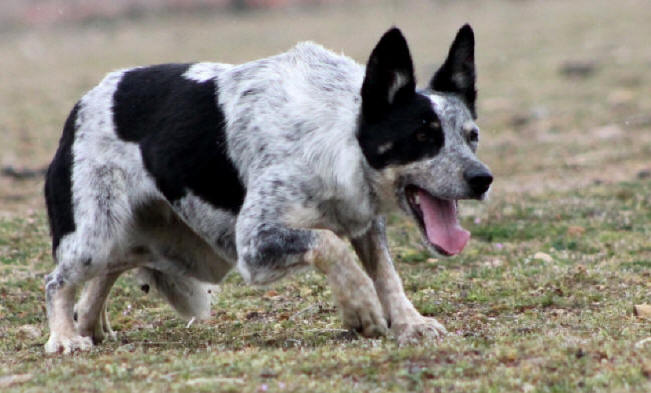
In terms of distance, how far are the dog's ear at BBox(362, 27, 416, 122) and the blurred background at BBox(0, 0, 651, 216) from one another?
681 centimetres

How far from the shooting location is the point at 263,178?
650 centimetres

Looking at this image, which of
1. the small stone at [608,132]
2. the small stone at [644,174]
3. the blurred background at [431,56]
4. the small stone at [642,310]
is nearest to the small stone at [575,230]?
the blurred background at [431,56]

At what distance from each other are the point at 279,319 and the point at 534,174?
8178 mm

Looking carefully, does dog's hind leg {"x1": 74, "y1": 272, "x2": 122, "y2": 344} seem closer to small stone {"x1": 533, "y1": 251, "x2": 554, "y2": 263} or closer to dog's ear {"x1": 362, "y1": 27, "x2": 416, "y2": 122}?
dog's ear {"x1": 362, "y1": 27, "x2": 416, "y2": 122}

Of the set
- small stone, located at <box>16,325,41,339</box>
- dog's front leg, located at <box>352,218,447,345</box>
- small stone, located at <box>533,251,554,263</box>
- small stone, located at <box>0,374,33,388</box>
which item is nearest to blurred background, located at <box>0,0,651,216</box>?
small stone, located at <box>533,251,554,263</box>

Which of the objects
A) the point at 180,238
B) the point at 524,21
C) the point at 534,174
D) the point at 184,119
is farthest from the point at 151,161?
the point at 524,21

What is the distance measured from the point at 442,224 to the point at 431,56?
77.3 feet

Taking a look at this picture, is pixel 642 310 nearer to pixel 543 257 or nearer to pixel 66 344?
pixel 543 257

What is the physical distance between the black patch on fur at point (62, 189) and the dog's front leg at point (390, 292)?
2043 millimetres

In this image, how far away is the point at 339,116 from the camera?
650 centimetres

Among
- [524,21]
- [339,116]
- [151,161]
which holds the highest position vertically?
[339,116]

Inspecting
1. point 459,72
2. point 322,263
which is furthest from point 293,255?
point 459,72

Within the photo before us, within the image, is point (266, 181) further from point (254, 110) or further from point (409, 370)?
point (409, 370)

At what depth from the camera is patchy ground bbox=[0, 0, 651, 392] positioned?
215 inches
